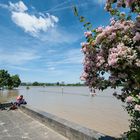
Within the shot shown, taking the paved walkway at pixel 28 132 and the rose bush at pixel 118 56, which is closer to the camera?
the rose bush at pixel 118 56

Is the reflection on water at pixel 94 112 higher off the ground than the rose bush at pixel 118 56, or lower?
lower

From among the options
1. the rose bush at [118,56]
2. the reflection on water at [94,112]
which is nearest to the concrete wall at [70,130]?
the rose bush at [118,56]

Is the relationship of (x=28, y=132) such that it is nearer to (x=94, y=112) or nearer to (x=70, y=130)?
(x=70, y=130)

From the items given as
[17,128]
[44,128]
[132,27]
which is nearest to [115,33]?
[132,27]

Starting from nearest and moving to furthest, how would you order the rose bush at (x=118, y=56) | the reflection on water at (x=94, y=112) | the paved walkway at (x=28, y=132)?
the rose bush at (x=118, y=56) < the paved walkway at (x=28, y=132) < the reflection on water at (x=94, y=112)

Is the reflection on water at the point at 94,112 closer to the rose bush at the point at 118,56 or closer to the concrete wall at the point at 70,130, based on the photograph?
the concrete wall at the point at 70,130

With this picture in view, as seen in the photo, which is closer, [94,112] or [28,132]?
[28,132]

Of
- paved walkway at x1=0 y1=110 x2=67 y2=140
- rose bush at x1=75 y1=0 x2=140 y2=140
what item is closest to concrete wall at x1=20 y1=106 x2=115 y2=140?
paved walkway at x1=0 y1=110 x2=67 y2=140

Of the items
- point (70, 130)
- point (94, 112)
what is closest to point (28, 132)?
point (70, 130)

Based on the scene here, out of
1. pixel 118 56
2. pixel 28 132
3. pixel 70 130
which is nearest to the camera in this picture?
pixel 118 56

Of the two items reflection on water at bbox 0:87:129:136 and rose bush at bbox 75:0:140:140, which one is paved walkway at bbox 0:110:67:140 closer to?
rose bush at bbox 75:0:140:140

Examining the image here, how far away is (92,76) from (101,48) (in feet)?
2.10

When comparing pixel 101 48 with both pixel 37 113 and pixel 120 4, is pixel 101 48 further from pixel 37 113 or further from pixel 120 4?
pixel 37 113

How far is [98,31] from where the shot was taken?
5.10m
